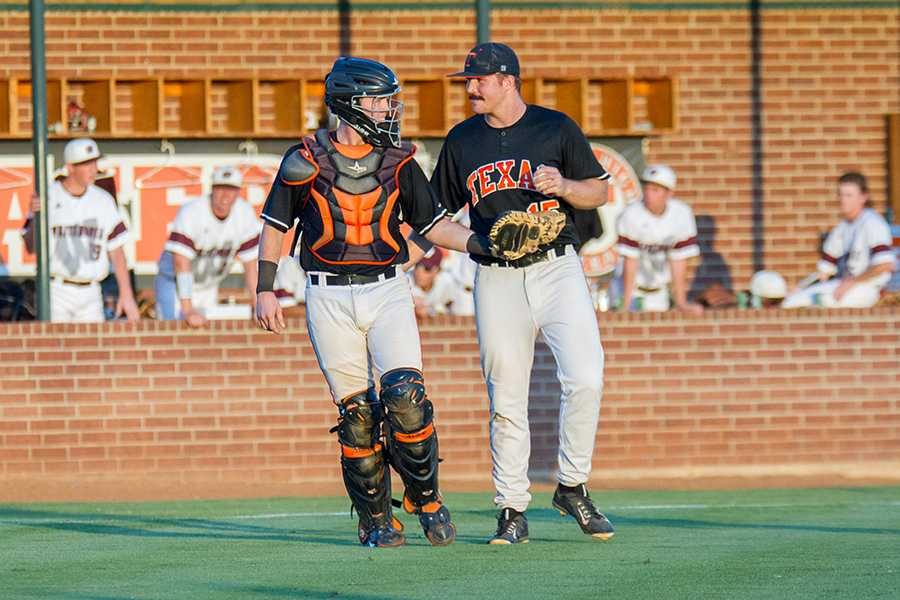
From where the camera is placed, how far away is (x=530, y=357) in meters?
8.05

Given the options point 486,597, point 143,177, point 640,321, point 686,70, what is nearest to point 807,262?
point 686,70

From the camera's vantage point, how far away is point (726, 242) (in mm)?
15938

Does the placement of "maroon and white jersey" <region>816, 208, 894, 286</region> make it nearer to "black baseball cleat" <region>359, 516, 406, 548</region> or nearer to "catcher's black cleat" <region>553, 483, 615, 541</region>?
"catcher's black cleat" <region>553, 483, 615, 541</region>

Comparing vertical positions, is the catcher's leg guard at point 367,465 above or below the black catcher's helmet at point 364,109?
below

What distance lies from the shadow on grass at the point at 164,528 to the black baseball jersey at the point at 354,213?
1.28m

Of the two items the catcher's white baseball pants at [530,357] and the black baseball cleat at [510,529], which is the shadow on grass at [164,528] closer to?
A: the black baseball cleat at [510,529]

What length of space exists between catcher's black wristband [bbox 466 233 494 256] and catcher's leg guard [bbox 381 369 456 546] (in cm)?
62

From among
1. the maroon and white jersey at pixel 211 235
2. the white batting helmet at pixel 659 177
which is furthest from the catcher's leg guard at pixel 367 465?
the white batting helmet at pixel 659 177

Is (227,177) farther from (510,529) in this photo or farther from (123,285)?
(510,529)

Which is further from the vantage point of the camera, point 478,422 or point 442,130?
point 442,130

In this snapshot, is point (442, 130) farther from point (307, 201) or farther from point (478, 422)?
point (307, 201)

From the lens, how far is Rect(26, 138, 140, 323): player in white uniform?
1311 cm

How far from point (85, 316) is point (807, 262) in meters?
6.52

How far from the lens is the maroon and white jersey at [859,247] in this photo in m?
13.8
